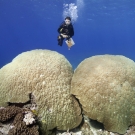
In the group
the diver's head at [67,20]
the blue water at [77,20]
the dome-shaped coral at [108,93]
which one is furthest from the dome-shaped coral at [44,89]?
the blue water at [77,20]

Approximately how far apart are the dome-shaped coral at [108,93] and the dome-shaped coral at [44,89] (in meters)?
0.37

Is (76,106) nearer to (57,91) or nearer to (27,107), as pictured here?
(57,91)

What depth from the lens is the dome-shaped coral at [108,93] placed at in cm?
519

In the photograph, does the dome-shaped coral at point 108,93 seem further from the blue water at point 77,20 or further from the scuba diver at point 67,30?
the blue water at point 77,20

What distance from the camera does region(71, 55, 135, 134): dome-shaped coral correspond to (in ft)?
17.0

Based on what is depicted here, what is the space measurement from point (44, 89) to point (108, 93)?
6.36 feet

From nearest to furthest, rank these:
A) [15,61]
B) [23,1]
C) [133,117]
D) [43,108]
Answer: [43,108], [133,117], [15,61], [23,1]

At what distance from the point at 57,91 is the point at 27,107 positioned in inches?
39.1

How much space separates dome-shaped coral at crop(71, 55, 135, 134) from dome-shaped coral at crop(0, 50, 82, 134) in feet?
1.20

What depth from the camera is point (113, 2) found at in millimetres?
33438

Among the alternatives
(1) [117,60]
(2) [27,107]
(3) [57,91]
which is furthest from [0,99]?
(1) [117,60]

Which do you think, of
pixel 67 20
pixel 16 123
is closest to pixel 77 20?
pixel 67 20

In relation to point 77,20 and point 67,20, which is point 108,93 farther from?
point 77,20

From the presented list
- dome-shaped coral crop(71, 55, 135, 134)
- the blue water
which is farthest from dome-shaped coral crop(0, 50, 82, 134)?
the blue water
